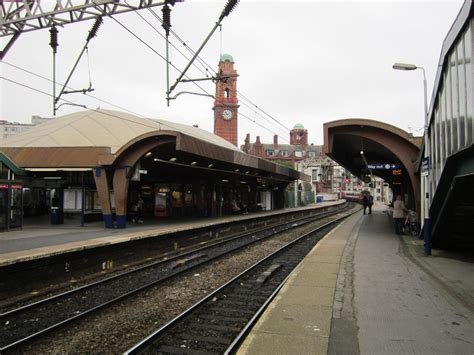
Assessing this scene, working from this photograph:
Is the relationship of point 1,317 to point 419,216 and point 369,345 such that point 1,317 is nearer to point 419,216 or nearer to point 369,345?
point 369,345

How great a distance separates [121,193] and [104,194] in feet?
2.96

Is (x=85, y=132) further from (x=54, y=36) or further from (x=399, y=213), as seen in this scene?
(x=54, y=36)

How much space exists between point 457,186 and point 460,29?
182 inches

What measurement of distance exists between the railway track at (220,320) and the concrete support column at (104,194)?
9707 millimetres

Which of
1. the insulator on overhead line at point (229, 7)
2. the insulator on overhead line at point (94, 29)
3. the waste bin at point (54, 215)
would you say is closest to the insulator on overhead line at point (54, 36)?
the insulator on overhead line at point (94, 29)

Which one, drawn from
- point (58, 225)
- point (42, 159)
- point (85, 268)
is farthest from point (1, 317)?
point (42, 159)

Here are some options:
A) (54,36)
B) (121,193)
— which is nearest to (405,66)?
(54,36)

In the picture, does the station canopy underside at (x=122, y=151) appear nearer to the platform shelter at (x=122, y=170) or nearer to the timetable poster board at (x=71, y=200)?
the platform shelter at (x=122, y=170)

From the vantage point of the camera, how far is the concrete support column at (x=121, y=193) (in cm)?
1889

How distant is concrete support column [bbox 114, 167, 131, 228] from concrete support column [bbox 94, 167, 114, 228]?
417mm

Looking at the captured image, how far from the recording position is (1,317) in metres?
7.21

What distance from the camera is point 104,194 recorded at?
63.4ft

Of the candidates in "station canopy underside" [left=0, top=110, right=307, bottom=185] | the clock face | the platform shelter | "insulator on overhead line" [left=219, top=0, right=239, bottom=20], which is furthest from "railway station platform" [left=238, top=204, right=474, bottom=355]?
the clock face

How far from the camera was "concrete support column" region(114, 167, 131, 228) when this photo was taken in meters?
18.9
